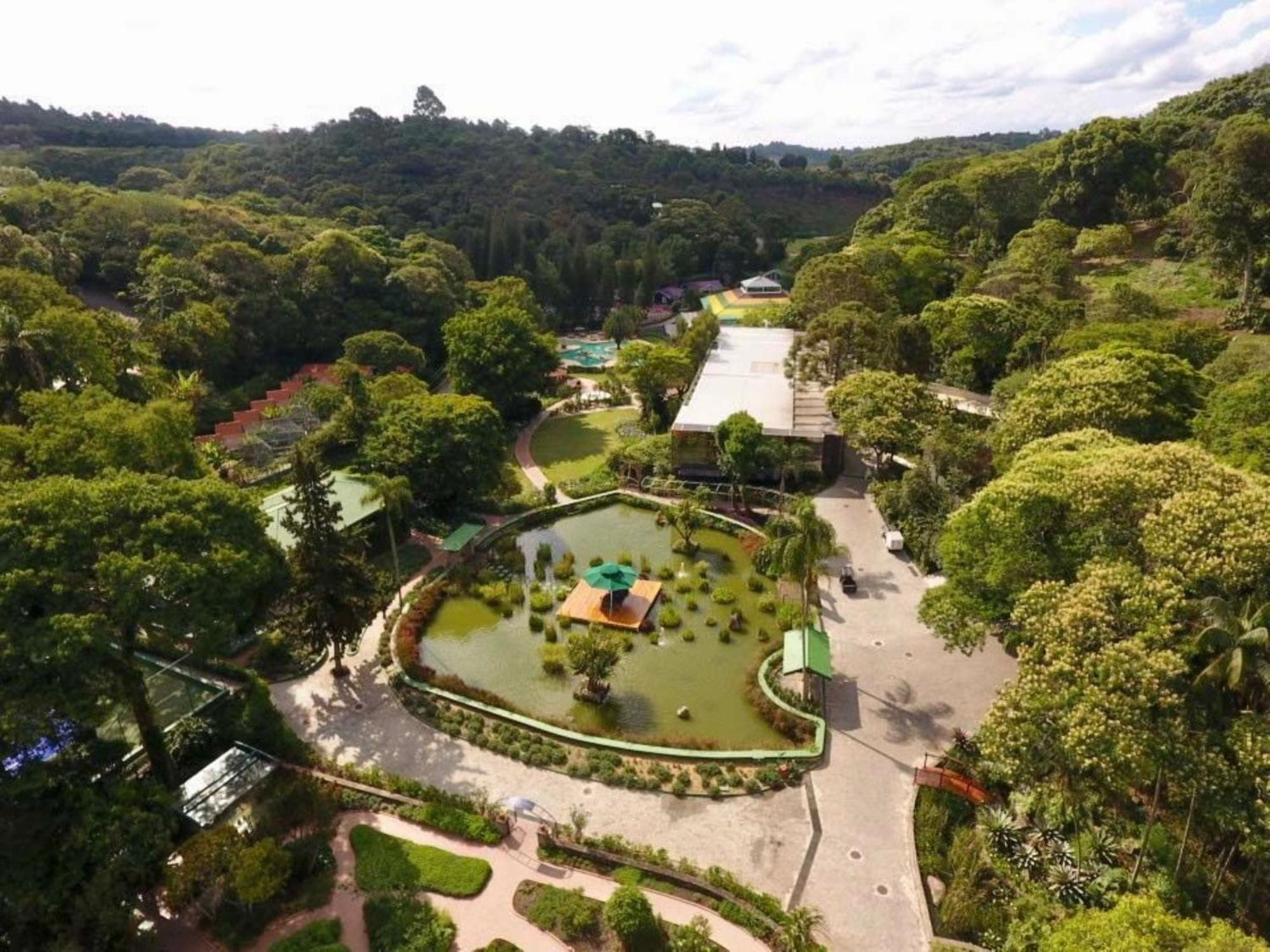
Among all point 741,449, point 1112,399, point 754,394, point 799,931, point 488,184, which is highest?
point 488,184

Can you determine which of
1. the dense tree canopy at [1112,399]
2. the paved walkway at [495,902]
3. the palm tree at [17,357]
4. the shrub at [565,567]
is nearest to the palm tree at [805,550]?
the paved walkway at [495,902]

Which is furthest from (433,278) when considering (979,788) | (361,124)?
(361,124)

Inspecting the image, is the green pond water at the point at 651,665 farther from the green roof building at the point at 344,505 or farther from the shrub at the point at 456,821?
the green roof building at the point at 344,505

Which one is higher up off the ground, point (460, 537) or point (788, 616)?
point (460, 537)

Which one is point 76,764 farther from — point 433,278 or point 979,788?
point 433,278

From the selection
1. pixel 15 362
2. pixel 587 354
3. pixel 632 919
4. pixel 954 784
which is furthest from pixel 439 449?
pixel 587 354

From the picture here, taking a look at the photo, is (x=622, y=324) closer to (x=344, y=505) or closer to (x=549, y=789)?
(x=344, y=505)

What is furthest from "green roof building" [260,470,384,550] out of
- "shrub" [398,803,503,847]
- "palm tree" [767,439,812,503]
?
"palm tree" [767,439,812,503]
